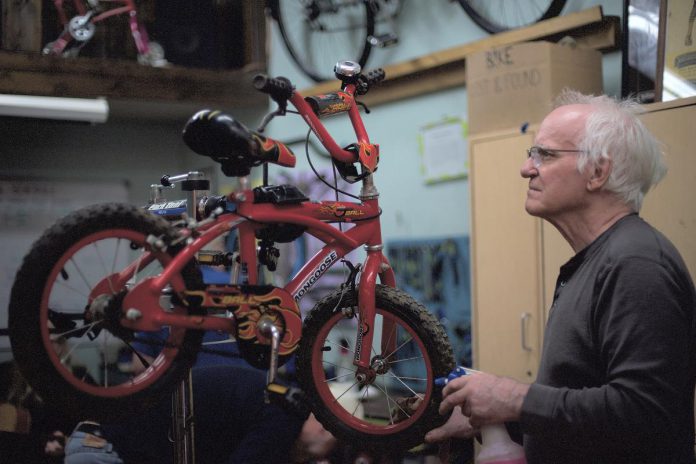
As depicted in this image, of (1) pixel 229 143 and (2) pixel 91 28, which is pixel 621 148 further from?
(2) pixel 91 28

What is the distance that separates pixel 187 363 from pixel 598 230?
0.79 meters

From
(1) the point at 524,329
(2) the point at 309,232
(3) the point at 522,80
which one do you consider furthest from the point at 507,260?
(2) the point at 309,232

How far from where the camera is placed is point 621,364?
1141 mm

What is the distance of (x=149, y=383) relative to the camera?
99 centimetres

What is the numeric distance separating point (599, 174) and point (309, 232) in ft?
1.81

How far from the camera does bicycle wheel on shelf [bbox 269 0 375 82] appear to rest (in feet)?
14.0

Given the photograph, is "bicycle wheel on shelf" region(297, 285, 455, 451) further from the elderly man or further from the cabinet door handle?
the cabinet door handle

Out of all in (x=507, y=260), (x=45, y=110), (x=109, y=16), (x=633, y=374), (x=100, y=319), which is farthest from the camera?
(x=109, y=16)

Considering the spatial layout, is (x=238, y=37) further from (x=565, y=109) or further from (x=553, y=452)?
(x=553, y=452)

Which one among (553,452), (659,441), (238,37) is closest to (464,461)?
(553,452)

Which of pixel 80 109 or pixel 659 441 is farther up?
pixel 80 109

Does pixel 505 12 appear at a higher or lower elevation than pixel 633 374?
Answer: higher

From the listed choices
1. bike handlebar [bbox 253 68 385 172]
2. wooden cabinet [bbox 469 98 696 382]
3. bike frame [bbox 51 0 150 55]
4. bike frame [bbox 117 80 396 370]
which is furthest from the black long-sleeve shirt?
bike frame [bbox 51 0 150 55]

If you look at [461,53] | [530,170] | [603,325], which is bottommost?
[603,325]
